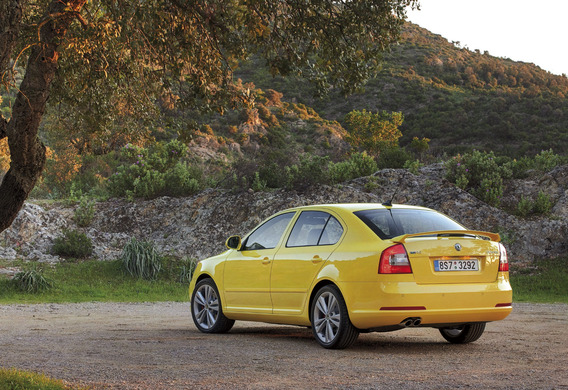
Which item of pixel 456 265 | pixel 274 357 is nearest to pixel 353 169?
pixel 456 265

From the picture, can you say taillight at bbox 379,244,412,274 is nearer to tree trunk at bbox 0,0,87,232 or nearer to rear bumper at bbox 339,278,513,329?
rear bumper at bbox 339,278,513,329

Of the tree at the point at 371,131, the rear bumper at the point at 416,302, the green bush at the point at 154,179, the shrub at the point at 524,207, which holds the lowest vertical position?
the rear bumper at the point at 416,302

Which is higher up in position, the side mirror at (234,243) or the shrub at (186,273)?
the side mirror at (234,243)

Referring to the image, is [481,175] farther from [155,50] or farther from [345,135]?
[345,135]

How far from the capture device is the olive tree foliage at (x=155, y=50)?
8.49 metres

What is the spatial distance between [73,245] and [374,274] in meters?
13.7

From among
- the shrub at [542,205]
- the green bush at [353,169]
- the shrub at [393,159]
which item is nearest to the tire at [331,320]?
the shrub at [542,205]

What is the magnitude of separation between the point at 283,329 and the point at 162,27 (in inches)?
215

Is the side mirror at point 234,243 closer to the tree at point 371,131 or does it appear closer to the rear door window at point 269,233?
the rear door window at point 269,233

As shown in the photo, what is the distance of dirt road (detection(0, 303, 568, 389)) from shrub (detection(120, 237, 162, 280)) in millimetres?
6231

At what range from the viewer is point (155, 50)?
11.8 m

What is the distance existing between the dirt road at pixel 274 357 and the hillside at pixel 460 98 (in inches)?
1366

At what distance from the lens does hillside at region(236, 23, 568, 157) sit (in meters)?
49.1

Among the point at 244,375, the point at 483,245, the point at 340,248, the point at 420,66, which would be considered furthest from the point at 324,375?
the point at 420,66
